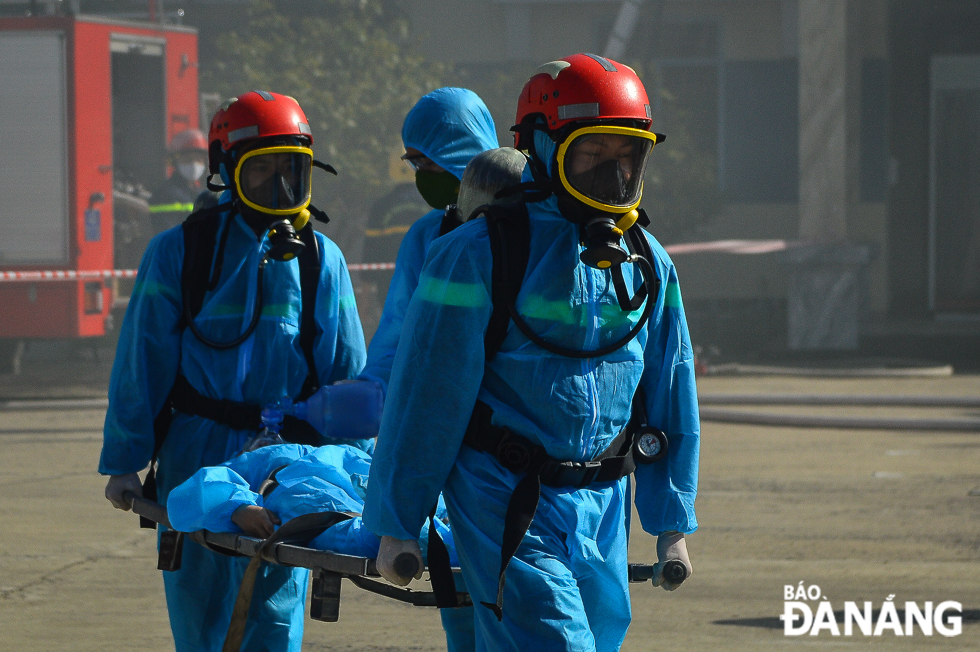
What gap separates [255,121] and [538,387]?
1581 mm

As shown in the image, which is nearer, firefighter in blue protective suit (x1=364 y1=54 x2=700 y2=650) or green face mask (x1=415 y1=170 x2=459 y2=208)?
firefighter in blue protective suit (x1=364 y1=54 x2=700 y2=650)

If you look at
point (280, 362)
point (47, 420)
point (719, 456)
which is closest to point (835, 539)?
point (719, 456)

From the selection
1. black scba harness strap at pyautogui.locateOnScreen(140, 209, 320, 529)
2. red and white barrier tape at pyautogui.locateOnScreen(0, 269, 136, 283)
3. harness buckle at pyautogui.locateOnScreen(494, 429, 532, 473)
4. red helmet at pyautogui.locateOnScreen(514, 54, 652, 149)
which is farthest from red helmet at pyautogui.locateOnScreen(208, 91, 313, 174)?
red and white barrier tape at pyautogui.locateOnScreen(0, 269, 136, 283)

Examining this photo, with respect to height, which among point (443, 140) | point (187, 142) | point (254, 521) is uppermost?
point (443, 140)

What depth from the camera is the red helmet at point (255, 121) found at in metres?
4.11

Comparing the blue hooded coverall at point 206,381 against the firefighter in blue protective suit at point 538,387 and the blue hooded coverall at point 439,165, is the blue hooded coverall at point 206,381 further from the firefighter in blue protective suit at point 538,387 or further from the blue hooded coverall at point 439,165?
the firefighter in blue protective suit at point 538,387

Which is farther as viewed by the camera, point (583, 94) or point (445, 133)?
point (445, 133)

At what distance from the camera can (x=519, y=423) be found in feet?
9.50

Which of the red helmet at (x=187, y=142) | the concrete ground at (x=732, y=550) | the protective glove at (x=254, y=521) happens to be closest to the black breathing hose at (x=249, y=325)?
the protective glove at (x=254, y=521)

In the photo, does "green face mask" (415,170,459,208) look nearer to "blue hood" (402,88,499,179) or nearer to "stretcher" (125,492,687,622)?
"blue hood" (402,88,499,179)

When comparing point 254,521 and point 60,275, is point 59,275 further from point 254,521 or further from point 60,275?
point 254,521

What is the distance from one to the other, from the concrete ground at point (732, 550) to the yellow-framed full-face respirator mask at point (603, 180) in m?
2.82

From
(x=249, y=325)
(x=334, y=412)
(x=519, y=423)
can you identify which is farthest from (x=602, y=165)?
(x=249, y=325)

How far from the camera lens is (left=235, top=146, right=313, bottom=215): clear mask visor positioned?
4.08 metres
